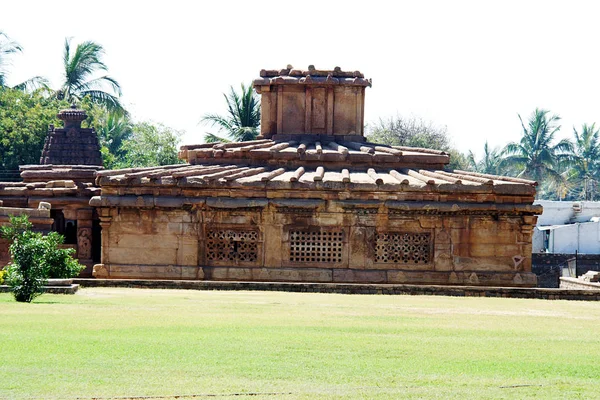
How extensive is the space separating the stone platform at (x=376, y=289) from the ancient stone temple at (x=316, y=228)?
17.1ft

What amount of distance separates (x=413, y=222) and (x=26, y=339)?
59.5 ft

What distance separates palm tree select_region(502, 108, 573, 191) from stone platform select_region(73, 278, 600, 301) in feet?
192

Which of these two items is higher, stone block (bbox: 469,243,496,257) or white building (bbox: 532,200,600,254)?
white building (bbox: 532,200,600,254)

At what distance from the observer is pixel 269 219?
28891 millimetres

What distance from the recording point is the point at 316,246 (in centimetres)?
2894

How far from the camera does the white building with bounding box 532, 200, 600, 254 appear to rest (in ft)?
182

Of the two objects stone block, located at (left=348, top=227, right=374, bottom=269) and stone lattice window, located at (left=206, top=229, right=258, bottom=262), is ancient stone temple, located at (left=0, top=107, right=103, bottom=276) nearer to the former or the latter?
stone lattice window, located at (left=206, top=229, right=258, bottom=262)

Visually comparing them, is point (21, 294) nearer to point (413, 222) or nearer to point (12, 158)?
point (413, 222)

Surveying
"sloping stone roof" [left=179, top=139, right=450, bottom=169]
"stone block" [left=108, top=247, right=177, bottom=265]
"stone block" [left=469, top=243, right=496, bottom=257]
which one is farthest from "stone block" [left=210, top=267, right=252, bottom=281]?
"stone block" [left=469, top=243, right=496, bottom=257]

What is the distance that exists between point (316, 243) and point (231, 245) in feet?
7.34

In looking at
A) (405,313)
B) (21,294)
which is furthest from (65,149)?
(405,313)

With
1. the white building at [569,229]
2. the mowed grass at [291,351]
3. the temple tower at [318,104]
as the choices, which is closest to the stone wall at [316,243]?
the temple tower at [318,104]

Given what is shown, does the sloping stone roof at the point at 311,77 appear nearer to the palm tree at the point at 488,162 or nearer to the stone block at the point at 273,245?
the stone block at the point at 273,245

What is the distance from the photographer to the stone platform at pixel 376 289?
74.2ft
